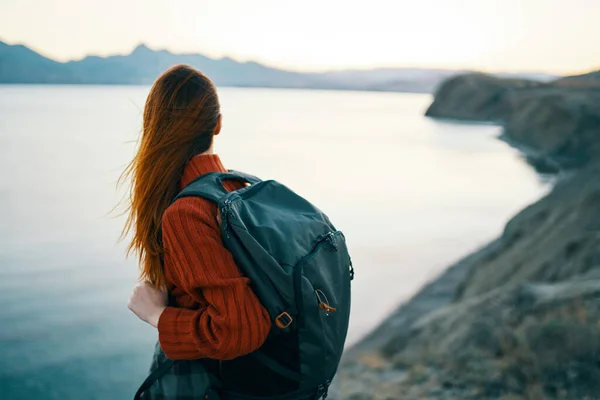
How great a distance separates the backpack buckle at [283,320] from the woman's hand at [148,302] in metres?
0.35

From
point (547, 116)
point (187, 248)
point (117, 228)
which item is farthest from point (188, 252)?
point (547, 116)

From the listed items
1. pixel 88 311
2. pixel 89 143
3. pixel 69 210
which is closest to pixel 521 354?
pixel 88 311

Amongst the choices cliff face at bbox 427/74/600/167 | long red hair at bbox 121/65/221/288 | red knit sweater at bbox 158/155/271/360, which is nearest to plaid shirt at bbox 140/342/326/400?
red knit sweater at bbox 158/155/271/360

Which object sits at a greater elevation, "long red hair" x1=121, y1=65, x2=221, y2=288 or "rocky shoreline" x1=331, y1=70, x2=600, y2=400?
"long red hair" x1=121, y1=65, x2=221, y2=288

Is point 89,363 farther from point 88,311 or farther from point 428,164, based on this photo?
point 428,164

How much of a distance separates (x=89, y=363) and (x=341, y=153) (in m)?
33.5

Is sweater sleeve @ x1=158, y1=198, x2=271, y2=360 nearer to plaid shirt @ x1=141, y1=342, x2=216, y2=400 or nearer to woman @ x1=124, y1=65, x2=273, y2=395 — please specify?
woman @ x1=124, y1=65, x2=273, y2=395

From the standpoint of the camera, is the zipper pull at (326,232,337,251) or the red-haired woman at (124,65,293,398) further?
the zipper pull at (326,232,337,251)

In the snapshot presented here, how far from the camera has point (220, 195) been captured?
167cm

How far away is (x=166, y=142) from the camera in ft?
5.83

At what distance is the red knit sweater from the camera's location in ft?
5.26

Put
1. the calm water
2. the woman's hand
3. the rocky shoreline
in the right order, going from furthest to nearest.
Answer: the calm water, the rocky shoreline, the woman's hand

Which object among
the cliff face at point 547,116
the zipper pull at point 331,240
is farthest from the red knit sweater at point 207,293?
the cliff face at point 547,116

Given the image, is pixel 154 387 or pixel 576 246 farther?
pixel 576 246
